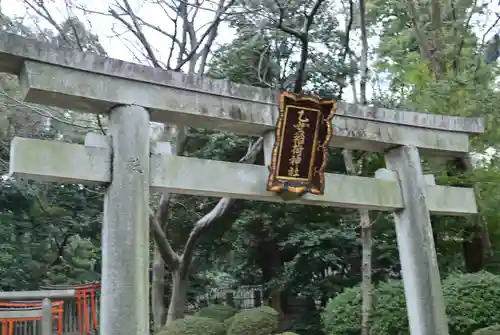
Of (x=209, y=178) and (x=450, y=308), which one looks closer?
(x=209, y=178)

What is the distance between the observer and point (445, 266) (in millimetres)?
10609

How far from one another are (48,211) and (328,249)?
27.4 feet

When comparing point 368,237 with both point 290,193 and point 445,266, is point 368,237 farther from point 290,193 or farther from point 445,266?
point 445,266

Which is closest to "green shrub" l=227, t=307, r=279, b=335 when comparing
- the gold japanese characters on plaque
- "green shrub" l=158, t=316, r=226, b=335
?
"green shrub" l=158, t=316, r=226, b=335

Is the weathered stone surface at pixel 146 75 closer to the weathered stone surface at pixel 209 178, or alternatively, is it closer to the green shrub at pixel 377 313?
the weathered stone surface at pixel 209 178

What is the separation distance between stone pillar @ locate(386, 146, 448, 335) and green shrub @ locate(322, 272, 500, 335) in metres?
1.31

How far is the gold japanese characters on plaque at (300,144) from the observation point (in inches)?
219

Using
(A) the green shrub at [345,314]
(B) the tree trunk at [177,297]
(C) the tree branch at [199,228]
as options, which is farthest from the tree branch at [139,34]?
(A) the green shrub at [345,314]

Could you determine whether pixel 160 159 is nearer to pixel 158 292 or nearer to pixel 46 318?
pixel 46 318

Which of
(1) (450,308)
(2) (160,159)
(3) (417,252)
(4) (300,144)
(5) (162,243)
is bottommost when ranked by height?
(1) (450,308)

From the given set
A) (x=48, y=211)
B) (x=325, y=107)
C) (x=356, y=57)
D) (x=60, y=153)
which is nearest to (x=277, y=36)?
(x=356, y=57)

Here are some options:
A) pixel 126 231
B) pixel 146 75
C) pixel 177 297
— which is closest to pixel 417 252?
pixel 126 231

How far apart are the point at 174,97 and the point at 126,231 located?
1.51m

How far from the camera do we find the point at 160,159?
16.8 ft
